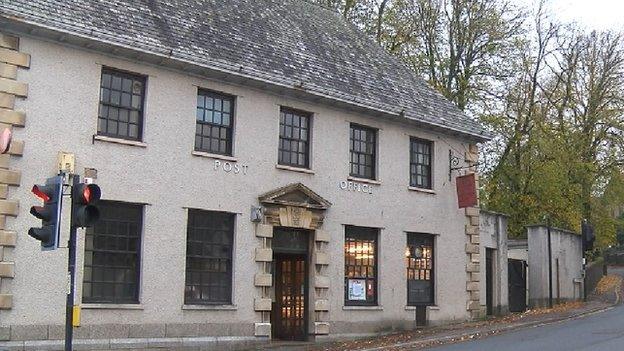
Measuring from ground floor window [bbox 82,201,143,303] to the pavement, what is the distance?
13.1 ft

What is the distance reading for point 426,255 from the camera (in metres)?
23.9

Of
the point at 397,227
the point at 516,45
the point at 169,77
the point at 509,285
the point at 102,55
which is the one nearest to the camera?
the point at 102,55

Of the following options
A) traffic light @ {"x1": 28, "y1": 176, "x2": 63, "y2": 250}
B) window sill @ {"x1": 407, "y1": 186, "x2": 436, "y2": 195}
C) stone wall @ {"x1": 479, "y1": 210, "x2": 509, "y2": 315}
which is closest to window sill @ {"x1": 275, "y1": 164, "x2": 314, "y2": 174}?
window sill @ {"x1": 407, "y1": 186, "x2": 436, "y2": 195}

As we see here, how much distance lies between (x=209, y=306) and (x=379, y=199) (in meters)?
6.47

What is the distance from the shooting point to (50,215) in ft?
37.1

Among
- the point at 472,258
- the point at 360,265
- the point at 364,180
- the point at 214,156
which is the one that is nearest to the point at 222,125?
the point at 214,156

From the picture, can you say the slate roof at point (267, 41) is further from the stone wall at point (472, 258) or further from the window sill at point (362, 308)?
the window sill at point (362, 308)

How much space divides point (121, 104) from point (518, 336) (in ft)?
35.7

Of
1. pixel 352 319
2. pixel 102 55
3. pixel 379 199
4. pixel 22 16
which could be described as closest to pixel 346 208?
pixel 379 199

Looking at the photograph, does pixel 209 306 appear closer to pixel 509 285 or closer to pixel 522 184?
pixel 509 285

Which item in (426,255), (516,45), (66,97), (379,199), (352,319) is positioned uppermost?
(516,45)

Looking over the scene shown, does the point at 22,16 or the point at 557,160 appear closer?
the point at 22,16

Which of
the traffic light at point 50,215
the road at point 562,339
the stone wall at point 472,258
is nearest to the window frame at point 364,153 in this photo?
the stone wall at point 472,258

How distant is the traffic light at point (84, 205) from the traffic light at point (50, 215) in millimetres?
224
